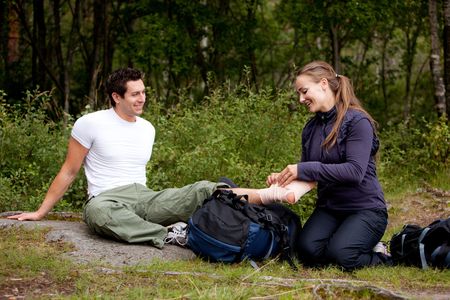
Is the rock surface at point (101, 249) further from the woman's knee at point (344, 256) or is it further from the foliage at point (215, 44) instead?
the foliage at point (215, 44)

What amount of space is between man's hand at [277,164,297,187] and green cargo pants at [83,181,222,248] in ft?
1.78

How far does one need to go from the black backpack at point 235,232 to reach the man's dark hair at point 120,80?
1.21 m

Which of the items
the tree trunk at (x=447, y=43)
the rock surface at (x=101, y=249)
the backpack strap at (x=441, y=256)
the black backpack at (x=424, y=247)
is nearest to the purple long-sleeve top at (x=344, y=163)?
the black backpack at (x=424, y=247)

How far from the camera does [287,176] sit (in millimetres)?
5758

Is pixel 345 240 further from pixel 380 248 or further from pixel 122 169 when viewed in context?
pixel 122 169

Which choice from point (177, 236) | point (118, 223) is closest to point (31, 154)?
point (118, 223)

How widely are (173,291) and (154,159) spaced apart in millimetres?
4056

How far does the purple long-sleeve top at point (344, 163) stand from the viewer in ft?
18.4

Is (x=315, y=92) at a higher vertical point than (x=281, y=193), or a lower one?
higher

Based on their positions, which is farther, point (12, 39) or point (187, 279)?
point (12, 39)

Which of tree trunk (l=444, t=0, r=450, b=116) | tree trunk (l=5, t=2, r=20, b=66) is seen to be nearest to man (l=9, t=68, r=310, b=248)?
tree trunk (l=444, t=0, r=450, b=116)

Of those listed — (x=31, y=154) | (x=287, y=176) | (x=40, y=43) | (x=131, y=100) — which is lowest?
(x=31, y=154)

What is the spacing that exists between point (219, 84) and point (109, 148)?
7807mm

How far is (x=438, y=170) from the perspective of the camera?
10305mm
